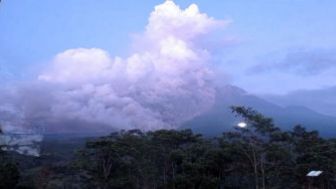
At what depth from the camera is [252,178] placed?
28.8 m

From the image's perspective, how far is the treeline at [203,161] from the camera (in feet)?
86.9

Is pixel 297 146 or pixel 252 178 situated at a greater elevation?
pixel 297 146

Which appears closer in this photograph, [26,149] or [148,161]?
[148,161]

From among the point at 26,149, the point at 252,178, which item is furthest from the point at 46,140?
the point at 252,178

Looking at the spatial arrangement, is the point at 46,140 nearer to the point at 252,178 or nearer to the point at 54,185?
the point at 54,185

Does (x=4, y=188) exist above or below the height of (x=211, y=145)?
below

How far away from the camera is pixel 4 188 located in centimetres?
3089

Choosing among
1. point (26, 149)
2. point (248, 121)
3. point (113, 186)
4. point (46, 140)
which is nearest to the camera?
point (248, 121)

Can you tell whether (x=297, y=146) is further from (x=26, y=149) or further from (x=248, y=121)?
(x=26, y=149)

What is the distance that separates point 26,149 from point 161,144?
14268mm

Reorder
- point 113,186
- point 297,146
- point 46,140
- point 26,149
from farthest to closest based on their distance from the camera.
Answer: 1. point 46,140
2. point 26,149
3. point 113,186
4. point 297,146

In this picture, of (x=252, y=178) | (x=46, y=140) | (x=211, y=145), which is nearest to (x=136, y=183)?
(x=211, y=145)

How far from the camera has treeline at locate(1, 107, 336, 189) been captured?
26500mm

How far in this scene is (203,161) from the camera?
30.4 metres
